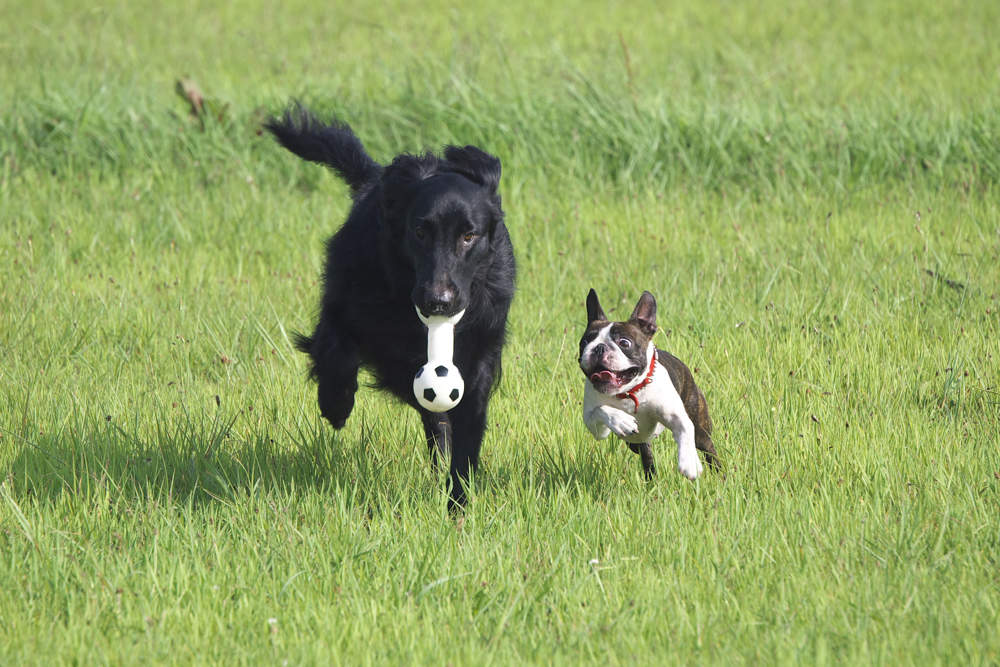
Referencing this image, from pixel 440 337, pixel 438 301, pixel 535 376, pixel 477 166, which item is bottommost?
pixel 535 376

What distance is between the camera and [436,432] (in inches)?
164

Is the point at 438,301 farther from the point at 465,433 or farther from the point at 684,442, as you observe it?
the point at 684,442

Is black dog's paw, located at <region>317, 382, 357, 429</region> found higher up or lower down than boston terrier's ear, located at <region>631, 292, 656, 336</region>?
lower down

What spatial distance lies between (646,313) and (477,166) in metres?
0.77

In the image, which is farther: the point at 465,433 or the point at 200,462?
the point at 200,462

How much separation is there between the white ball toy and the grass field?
1.22 feet

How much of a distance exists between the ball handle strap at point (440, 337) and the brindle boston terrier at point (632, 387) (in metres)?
0.43

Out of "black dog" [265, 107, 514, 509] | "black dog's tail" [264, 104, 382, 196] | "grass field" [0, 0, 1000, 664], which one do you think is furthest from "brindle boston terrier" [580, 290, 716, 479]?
"black dog's tail" [264, 104, 382, 196]

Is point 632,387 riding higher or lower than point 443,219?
lower

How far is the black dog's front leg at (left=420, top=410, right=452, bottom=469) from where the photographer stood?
4109 mm

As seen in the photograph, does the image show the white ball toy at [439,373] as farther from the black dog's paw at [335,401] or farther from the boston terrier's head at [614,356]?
the black dog's paw at [335,401]

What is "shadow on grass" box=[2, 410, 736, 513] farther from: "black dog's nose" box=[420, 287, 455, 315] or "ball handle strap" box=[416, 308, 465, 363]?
"black dog's nose" box=[420, 287, 455, 315]

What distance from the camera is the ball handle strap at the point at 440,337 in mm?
3398

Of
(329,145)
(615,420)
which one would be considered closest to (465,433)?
(615,420)
